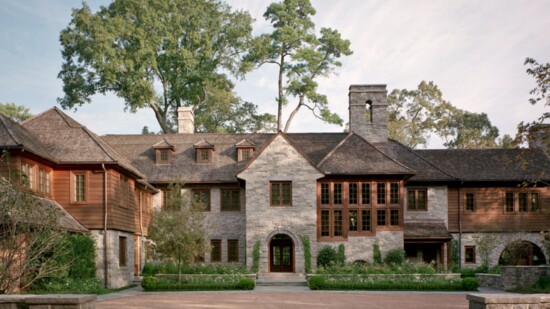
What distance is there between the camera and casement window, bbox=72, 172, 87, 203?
2289 centimetres

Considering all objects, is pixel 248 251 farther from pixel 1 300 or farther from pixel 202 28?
pixel 202 28

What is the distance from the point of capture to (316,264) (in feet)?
89.9

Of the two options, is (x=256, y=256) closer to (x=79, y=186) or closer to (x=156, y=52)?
(x=79, y=186)

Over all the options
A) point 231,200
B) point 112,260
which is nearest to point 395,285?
point 231,200

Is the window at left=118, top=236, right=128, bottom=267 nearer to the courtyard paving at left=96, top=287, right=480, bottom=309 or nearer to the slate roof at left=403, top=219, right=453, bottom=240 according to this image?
the courtyard paving at left=96, top=287, right=480, bottom=309

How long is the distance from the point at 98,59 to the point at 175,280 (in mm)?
20319

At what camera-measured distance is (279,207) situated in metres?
27.8

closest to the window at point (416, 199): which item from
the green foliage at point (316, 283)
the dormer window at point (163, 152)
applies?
the green foliage at point (316, 283)

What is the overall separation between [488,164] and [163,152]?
19643 millimetres

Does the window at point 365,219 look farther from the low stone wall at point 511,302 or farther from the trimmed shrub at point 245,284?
the low stone wall at point 511,302

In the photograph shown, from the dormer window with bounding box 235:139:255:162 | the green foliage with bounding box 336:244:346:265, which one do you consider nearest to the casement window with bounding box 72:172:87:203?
the dormer window with bounding box 235:139:255:162

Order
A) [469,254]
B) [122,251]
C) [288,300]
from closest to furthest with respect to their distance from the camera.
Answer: [288,300], [122,251], [469,254]

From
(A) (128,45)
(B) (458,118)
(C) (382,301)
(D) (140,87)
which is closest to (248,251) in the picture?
(C) (382,301)

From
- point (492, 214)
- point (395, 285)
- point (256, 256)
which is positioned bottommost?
point (395, 285)
